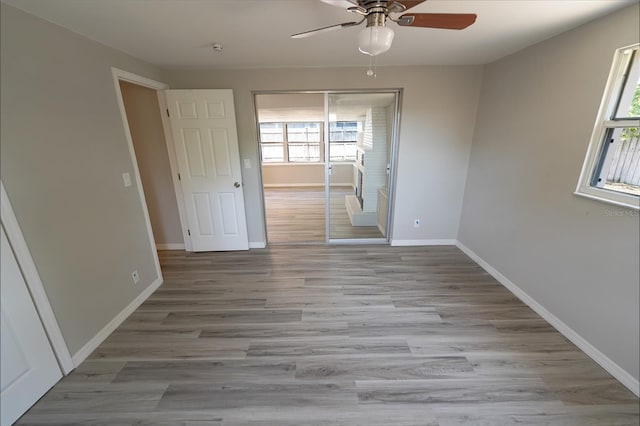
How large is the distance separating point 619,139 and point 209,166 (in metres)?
3.76

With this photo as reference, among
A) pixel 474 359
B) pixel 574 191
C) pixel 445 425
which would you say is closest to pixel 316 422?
pixel 445 425

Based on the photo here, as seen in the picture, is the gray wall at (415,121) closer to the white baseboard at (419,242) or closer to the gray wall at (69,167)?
the white baseboard at (419,242)

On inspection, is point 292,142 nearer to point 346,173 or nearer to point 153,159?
point 346,173

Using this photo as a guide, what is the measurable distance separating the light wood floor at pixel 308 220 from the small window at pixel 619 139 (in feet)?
8.05

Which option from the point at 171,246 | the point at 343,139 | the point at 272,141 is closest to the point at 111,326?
the point at 171,246

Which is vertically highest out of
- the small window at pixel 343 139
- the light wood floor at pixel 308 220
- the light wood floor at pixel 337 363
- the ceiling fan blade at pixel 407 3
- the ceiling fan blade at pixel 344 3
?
the ceiling fan blade at pixel 407 3

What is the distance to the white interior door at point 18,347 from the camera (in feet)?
4.58

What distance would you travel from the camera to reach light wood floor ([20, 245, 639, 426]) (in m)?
1.46

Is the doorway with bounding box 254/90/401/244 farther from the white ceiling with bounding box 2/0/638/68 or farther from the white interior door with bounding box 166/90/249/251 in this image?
the white ceiling with bounding box 2/0/638/68

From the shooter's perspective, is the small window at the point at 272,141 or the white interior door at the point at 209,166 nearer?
the white interior door at the point at 209,166

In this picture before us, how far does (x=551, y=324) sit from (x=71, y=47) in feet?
14.1

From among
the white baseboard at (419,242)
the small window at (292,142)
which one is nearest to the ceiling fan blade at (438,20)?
the white baseboard at (419,242)

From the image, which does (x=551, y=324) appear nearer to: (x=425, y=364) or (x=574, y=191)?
(x=574, y=191)

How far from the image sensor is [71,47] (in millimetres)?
1814
